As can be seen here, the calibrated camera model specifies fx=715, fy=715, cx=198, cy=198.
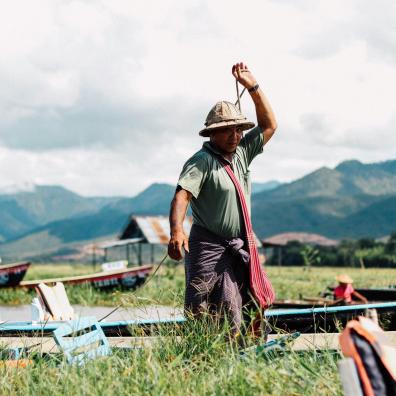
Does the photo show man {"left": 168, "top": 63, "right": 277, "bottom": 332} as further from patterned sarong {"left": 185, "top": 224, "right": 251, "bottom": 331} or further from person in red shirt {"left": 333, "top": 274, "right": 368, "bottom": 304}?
person in red shirt {"left": 333, "top": 274, "right": 368, "bottom": 304}

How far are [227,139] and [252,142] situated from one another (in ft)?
1.04

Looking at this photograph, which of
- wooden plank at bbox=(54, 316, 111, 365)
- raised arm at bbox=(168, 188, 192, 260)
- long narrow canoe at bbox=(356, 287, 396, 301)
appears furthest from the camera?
long narrow canoe at bbox=(356, 287, 396, 301)

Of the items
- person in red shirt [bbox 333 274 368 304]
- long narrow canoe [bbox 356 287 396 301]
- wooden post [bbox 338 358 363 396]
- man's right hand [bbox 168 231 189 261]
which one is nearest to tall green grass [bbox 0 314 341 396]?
man's right hand [bbox 168 231 189 261]

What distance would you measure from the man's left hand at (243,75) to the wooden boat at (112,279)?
36.8ft

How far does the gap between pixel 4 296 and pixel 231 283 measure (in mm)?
12476

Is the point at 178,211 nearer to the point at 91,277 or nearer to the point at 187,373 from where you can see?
the point at 187,373

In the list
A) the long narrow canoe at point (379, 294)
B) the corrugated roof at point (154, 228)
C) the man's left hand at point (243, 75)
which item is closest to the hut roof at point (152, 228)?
the corrugated roof at point (154, 228)

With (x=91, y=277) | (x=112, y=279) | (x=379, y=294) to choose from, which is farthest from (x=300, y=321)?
(x=112, y=279)

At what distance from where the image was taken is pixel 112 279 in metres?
17.5

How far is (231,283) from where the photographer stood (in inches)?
195

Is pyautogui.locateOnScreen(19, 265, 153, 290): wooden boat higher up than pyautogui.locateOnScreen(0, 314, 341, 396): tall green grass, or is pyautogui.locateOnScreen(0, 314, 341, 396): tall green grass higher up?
pyautogui.locateOnScreen(19, 265, 153, 290): wooden boat

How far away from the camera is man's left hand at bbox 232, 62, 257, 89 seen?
206 inches

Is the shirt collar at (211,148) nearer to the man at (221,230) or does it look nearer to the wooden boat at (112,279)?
the man at (221,230)

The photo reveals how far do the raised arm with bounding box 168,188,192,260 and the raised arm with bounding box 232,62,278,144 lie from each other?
85 centimetres
